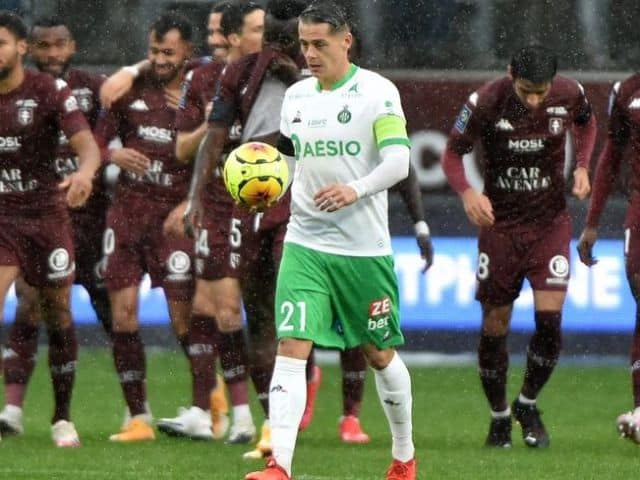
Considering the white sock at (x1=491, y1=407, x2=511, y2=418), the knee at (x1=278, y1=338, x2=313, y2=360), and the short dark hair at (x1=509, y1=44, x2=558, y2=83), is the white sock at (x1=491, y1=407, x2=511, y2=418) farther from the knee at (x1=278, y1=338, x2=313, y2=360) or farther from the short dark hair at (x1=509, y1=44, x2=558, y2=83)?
the knee at (x1=278, y1=338, x2=313, y2=360)

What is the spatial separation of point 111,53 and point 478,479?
25.7 feet

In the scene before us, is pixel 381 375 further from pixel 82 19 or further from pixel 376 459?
pixel 82 19

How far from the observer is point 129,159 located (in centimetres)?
1223

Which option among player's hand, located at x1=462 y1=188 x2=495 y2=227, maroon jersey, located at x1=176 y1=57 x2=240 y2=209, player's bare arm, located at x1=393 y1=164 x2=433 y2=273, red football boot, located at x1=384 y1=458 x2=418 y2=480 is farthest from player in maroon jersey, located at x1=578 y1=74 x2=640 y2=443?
maroon jersey, located at x1=176 y1=57 x2=240 y2=209

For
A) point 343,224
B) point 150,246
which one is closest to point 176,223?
point 150,246

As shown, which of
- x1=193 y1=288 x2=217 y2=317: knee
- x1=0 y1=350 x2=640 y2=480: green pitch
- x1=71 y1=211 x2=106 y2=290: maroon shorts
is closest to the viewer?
x1=0 y1=350 x2=640 y2=480: green pitch

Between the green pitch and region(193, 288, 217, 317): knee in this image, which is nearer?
the green pitch

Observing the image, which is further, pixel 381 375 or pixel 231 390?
pixel 231 390

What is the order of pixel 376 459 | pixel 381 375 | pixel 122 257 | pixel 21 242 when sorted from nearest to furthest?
pixel 381 375 → pixel 376 459 → pixel 21 242 → pixel 122 257

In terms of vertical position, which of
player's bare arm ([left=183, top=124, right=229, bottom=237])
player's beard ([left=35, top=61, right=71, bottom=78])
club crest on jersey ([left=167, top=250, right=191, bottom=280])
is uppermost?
player's beard ([left=35, top=61, right=71, bottom=78])

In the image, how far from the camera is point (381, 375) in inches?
367

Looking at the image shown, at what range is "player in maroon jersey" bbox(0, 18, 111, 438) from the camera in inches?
471

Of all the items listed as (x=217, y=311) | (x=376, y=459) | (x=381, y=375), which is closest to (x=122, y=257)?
(x=217, y=311)

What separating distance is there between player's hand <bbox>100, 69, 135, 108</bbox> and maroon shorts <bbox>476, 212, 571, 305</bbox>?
94.7 inches
